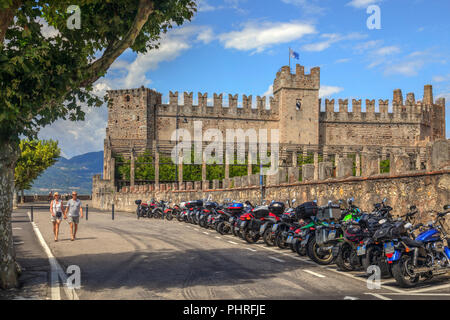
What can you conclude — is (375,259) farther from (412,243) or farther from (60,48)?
(60,48)

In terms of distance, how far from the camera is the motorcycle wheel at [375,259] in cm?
878

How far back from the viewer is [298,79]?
6094 centimetres

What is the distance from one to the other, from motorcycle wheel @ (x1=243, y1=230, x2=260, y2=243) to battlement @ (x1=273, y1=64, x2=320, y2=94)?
46786 millimetres

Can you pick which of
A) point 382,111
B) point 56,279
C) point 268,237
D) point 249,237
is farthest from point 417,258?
point 382,111

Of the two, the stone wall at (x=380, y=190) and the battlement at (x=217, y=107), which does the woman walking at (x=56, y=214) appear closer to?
the stone wall at (x=380, y=190)

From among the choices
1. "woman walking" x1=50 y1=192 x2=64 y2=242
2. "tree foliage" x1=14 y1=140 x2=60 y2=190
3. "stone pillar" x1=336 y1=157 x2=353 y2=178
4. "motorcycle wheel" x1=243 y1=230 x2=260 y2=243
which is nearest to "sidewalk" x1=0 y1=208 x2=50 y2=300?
"woman walking" x1=50 y1=192 x2=64 y2=242

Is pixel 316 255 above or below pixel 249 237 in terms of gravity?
above

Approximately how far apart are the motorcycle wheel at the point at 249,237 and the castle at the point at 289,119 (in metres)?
39.1

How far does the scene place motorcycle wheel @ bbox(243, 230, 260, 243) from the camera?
49.2 feet

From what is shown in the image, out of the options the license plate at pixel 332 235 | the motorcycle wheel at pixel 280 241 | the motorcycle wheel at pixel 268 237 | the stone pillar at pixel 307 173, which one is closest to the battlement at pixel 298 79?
the stone pillar at pixel 307 173

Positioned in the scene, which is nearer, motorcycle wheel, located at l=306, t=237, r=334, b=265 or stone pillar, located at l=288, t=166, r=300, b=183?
motorcycle wheel, located at l=306, t=237, r=334, b=265

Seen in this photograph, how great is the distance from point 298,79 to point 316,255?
52.0 m

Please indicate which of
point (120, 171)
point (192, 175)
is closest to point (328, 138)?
point (192, 175)

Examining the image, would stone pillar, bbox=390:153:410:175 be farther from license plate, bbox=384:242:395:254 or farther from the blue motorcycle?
license plate, bbox=384:242:395:254
